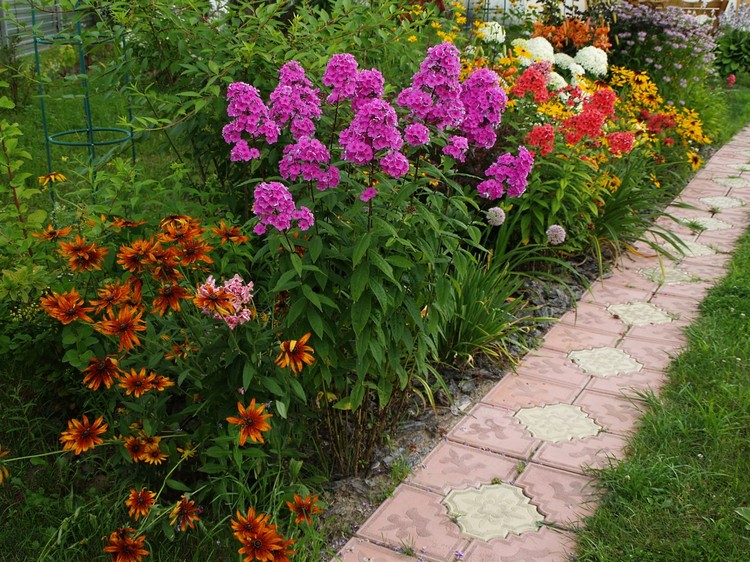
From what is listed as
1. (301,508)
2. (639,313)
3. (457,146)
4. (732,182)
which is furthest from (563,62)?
(301,508)

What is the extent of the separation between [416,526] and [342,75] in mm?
1395

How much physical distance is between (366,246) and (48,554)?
4.13 ft

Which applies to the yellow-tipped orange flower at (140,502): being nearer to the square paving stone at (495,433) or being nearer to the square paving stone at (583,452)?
the square paving stone at (495,433)

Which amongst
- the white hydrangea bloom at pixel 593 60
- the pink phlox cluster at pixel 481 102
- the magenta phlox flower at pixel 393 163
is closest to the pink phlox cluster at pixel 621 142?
the white hydrangea bloom at pixel 593 60

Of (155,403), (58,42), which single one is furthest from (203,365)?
(58,42)

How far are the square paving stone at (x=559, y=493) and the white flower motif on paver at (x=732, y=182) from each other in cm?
444

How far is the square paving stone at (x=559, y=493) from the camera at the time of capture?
2.63m

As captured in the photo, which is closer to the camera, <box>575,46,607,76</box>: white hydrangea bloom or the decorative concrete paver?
the decorative concrete paver

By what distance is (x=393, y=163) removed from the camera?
7.58 ft

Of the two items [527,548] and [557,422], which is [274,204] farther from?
[557,422]

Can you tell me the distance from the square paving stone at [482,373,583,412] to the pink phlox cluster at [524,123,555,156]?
1.30 meters

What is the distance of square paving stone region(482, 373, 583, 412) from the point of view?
3373 millimetres

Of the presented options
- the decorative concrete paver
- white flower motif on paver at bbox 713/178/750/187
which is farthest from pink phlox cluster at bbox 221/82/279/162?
white flower motif on paver at bbox 713/178/750/187

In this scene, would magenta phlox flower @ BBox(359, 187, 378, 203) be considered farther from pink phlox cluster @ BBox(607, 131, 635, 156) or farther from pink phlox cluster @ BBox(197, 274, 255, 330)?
pink phlox cluster @ BBox(607, 131, 635, 156)
